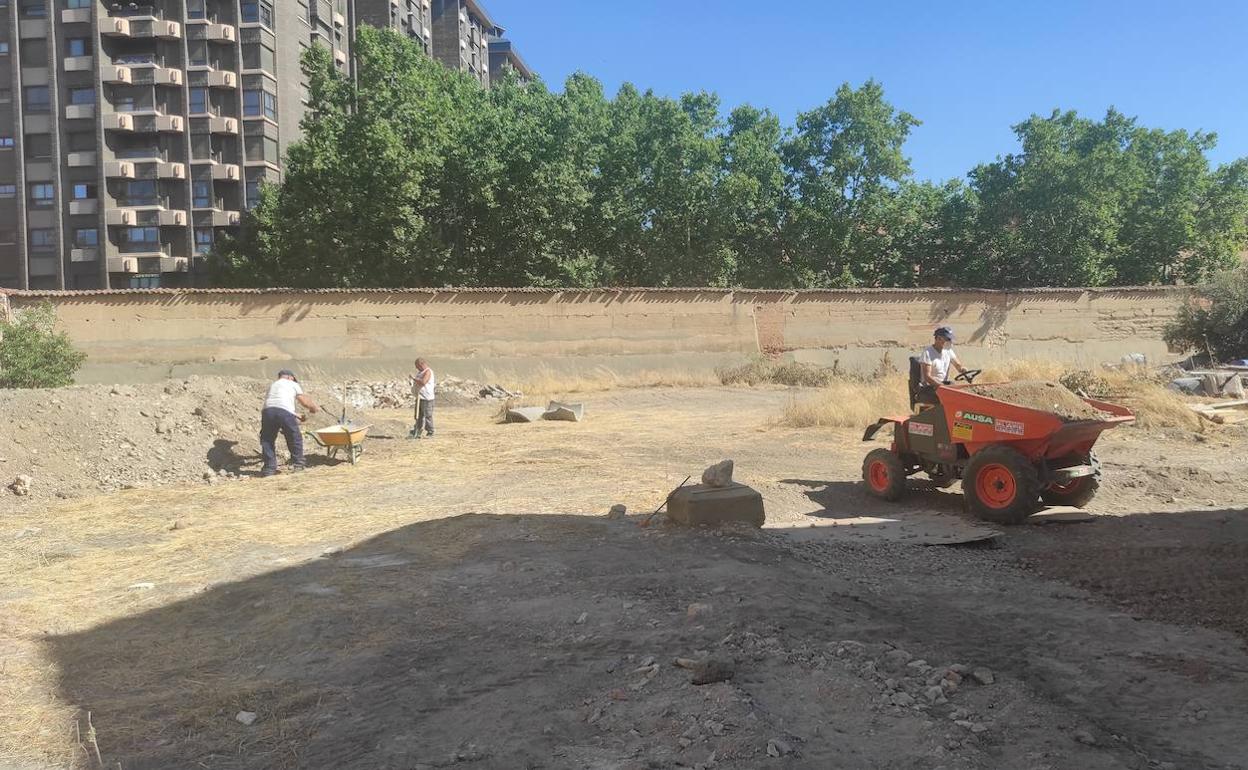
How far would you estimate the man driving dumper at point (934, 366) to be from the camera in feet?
28.3

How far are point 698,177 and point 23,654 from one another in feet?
98.9

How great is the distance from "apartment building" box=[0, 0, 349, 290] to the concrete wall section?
2849cm

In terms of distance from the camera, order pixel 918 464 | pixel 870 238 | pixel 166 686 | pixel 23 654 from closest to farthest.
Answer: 1. pixel 166 686
2. pixel 23 654
3. pixel 918 464
4. pixel 870 238

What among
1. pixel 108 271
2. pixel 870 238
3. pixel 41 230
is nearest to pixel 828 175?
pixel 870 238

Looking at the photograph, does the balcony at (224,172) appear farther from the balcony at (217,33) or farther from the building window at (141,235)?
the balcony at (217,33)

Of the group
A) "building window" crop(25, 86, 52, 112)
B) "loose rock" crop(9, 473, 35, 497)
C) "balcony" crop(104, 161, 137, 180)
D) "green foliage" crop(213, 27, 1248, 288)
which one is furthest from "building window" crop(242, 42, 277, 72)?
"loose rock" crop(9, 473, 35, 497)

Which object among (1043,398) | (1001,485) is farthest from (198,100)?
(1001,485)

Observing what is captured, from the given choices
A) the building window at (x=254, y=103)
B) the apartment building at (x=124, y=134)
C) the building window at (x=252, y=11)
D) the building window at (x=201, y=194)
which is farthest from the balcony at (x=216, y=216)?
the building window at (x=252, y=11)

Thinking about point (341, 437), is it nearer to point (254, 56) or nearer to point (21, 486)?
point (21, 486)

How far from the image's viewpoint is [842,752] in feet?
10.8

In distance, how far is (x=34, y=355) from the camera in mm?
20203

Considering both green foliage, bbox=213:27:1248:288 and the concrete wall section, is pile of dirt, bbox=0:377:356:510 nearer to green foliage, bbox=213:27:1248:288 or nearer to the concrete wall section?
the concrete wall section

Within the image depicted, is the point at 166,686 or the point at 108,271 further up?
the point at 108,271

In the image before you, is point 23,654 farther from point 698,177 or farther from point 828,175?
point 828,175
